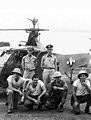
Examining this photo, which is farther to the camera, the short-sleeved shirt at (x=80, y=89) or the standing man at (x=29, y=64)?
the standing man at (x=29, y=64)

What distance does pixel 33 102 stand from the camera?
7.38 metres

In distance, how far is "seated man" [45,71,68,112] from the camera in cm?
746

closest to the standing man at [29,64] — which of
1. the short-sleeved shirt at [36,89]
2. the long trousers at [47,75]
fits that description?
the long trousers at [47,75]

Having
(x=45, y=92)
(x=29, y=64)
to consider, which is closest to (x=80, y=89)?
(x=45, y=92)

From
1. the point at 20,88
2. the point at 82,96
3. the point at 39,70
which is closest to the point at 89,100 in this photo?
the point at 82,96

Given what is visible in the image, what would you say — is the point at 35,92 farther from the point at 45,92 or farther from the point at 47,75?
the point at 47,75

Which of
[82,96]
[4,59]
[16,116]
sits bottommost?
[16,116]

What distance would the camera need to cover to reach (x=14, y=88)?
743cm

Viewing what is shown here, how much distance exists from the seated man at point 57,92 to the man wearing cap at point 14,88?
83 centimetres

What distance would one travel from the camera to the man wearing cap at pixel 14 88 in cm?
728

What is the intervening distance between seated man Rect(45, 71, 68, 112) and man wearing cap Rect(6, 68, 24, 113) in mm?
834

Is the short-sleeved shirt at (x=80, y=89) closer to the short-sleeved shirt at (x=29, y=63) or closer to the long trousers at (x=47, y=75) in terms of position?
the long trousers at (x=47, y=75)

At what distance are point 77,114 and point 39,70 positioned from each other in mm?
4085

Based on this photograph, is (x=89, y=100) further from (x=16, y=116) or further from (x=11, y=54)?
(x=11, y=54)
